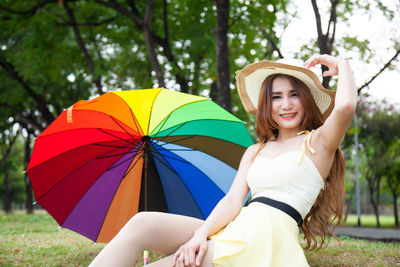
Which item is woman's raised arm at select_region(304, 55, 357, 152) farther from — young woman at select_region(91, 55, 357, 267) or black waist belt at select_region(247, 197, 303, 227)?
black waist belt at select_region(247, 197, 303, 227)

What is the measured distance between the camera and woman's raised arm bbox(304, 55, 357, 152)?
7.55ft

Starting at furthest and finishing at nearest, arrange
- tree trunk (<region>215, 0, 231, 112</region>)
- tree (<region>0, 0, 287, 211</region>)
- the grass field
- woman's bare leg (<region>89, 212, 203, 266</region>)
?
1. tree (<region>0, 0, 287, 211</region>)
2. tree trunk (<region>215, 0, 231, 112</region>)
3. the grass field
4. woman's bare leg (<region>89, 212, 203, 266</region>)

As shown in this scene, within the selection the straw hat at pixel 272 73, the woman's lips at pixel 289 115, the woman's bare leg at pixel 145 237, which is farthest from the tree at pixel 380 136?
the woman's bare leg at pixel 145 237

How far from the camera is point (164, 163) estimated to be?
3711 mm

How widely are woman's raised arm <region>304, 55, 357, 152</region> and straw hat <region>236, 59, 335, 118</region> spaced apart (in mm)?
221

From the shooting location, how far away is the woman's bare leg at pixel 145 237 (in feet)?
7.02

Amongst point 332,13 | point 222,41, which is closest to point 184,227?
point 222,41

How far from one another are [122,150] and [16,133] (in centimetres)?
1778

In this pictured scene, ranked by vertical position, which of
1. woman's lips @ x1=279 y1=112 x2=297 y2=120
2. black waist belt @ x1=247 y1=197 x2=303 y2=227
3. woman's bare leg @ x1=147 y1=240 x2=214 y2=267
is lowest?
woman's bare leg @ x1=147 y1=240 x2=214 y2=267

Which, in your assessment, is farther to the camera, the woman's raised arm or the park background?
the park background

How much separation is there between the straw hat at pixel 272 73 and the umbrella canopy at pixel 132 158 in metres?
0.47

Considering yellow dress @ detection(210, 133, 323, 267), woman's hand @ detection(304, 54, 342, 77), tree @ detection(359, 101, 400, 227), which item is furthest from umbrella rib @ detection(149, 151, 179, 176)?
tree @ detection(359, 101, 400, 227)

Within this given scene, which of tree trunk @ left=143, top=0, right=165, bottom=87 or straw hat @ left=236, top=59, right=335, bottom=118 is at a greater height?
tree trunk @ left=143, top=0, right=165, bottom=87

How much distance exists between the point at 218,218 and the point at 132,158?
1467 mm
